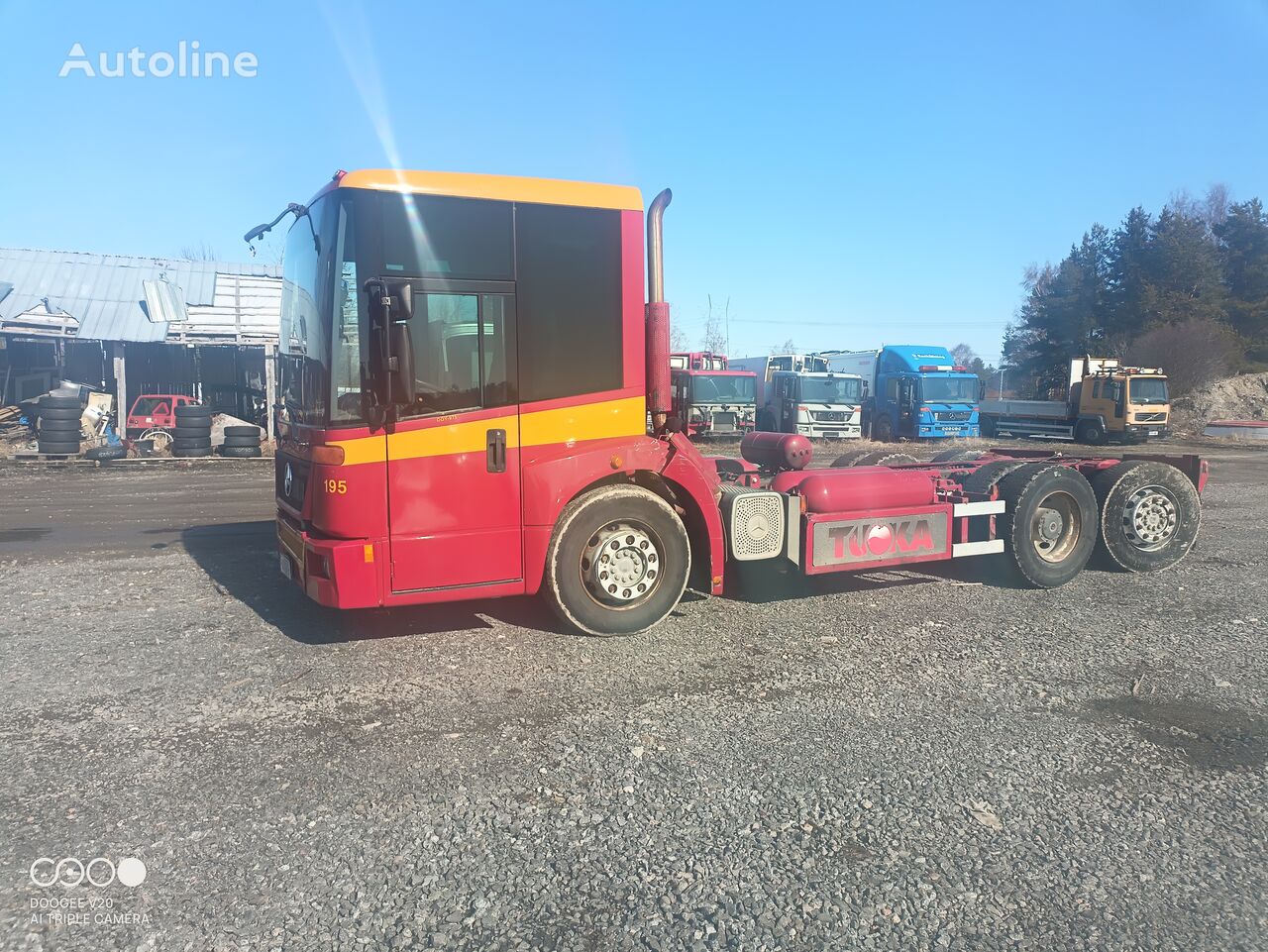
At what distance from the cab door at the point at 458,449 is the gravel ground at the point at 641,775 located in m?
0.71

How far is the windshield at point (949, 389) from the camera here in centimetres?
3016

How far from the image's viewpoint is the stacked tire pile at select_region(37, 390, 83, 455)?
21844mm

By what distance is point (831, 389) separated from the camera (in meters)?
29.4

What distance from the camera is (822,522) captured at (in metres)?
6.92

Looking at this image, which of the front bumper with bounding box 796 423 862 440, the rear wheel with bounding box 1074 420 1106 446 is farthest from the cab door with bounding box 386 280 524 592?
the rear wheel with bounding box 1074 420 1106 446

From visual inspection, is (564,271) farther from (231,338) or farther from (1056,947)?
(231,338)

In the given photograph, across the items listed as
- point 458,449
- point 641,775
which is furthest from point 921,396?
point 641,775

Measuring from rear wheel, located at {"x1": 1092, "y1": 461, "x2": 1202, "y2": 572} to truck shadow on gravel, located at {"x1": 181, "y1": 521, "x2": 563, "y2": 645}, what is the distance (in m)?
5.63

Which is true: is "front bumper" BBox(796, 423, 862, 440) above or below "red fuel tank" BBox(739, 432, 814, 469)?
below

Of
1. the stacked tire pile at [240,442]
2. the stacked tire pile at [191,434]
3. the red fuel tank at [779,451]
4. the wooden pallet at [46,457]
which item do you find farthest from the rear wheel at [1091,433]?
the wooden pallet at [46,457]

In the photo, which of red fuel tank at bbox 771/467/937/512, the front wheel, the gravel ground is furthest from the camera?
red fuel tank at bbox 771/467/937/512

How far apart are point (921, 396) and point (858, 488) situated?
80.5 feet

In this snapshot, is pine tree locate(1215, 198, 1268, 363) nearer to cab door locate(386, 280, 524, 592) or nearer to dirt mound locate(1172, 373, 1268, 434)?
dirt mound locate(1172, 373, 1268, 434)

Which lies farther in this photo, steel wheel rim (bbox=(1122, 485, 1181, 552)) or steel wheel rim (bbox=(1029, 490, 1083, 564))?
steel wheel rim (bbox=(1122, 485, 1181, 552))
